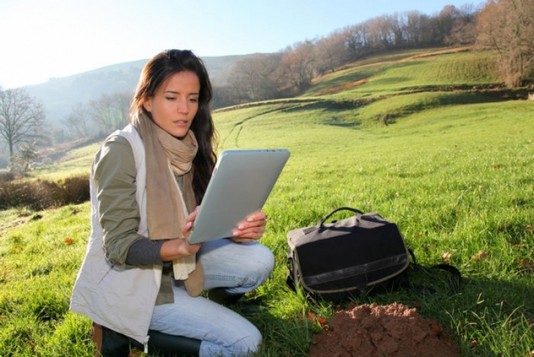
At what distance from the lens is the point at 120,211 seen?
2387mm

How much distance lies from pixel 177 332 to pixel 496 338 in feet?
6.38

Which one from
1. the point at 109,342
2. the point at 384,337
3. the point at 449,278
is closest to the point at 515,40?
the point at 449,278

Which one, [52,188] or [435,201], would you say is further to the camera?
[52,188]

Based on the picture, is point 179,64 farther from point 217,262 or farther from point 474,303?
point 474,303

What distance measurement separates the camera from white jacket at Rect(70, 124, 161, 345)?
2568mm

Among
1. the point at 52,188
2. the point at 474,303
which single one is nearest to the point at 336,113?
the point at 52,188

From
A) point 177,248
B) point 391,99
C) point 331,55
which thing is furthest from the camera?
point 331,55

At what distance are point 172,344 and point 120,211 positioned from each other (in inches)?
38.7

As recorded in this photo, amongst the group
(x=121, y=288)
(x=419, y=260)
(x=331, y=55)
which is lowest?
(x=419, y=260)

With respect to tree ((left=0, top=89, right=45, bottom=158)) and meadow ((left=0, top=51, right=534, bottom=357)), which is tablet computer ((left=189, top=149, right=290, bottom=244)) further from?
tree ((left=0, top=89, right=45, bottom=158))

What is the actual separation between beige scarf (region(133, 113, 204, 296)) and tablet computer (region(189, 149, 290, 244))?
33 centimetres

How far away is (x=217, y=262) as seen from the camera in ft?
11.1

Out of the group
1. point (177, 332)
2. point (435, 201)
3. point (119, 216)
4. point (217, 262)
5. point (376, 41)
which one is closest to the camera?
point (119, 216)

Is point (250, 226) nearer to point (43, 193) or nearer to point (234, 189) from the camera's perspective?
point (234, 189)
